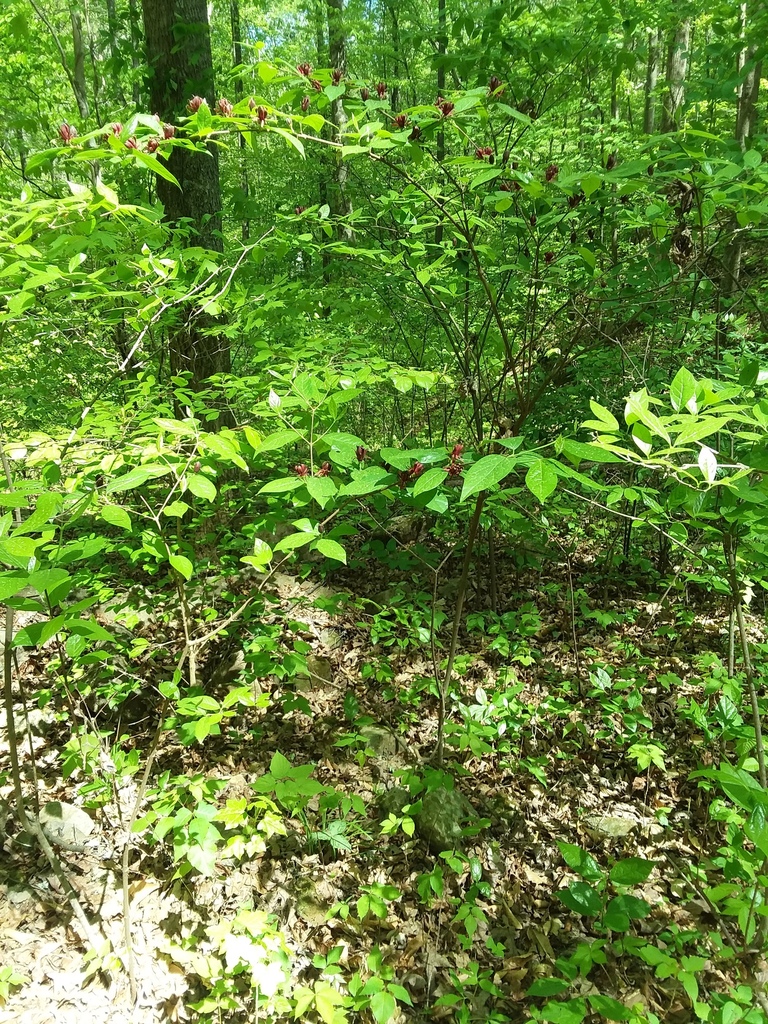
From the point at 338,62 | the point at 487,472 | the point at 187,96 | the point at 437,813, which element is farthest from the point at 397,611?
the point at 338,62

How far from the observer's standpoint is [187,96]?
139 inches

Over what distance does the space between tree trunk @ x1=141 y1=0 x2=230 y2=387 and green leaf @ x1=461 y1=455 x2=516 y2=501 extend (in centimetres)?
287

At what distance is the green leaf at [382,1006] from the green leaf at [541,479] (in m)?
1.82

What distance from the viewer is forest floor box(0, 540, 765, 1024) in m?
1.95

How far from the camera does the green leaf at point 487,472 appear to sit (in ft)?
3.37

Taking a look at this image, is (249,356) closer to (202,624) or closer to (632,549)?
(202,624)

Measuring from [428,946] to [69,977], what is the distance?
1.31 m

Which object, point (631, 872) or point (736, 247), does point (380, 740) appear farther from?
point (736, 247)

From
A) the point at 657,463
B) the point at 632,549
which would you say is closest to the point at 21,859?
the point at 657,463

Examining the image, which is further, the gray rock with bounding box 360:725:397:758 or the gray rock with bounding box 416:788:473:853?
Result: the gray rock with bounding box 360:725:397:758

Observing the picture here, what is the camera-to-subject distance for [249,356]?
169 inches

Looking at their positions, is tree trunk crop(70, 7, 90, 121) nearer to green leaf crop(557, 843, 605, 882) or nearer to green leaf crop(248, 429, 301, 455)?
green leaf crop(248, 429, 301, 455)

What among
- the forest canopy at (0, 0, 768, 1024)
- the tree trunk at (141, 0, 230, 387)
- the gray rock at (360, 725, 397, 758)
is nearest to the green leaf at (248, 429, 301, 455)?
the forest canopy at (0, 0, 768, 1024)

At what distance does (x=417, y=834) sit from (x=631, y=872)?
39.5 inches
